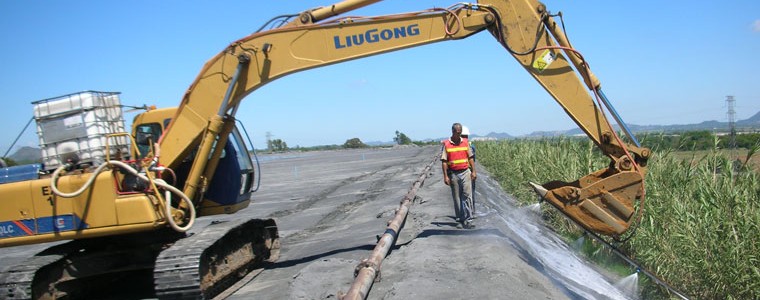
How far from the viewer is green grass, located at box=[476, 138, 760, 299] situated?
260 inches

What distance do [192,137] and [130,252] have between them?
1.68 meters

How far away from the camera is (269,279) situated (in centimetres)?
786

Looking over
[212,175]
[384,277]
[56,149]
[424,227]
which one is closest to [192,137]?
[212,175]

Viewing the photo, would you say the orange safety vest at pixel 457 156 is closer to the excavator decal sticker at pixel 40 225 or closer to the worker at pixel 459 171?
the worker at pixel 459 171

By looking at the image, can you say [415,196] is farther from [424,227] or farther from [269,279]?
[269,279]

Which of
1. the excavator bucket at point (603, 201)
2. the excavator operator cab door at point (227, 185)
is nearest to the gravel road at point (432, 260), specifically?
the excavator bucket at point (603, 201)

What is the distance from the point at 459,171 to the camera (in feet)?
31.2

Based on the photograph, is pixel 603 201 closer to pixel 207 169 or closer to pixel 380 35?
pixel 380 35

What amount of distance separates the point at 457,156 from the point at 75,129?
5379 mm

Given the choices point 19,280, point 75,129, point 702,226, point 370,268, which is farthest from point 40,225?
point 702,226

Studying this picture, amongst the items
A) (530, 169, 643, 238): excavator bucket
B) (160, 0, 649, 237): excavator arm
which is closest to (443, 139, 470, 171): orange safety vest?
(160, 0, 649, 237): excavator arm

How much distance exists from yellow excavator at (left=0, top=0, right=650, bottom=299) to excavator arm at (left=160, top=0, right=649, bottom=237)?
12 mm

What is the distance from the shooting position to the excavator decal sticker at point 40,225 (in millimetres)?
6719

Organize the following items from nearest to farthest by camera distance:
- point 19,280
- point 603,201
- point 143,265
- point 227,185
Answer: point 603,201 → point 19,280 → point 143,265 → point 227,185
